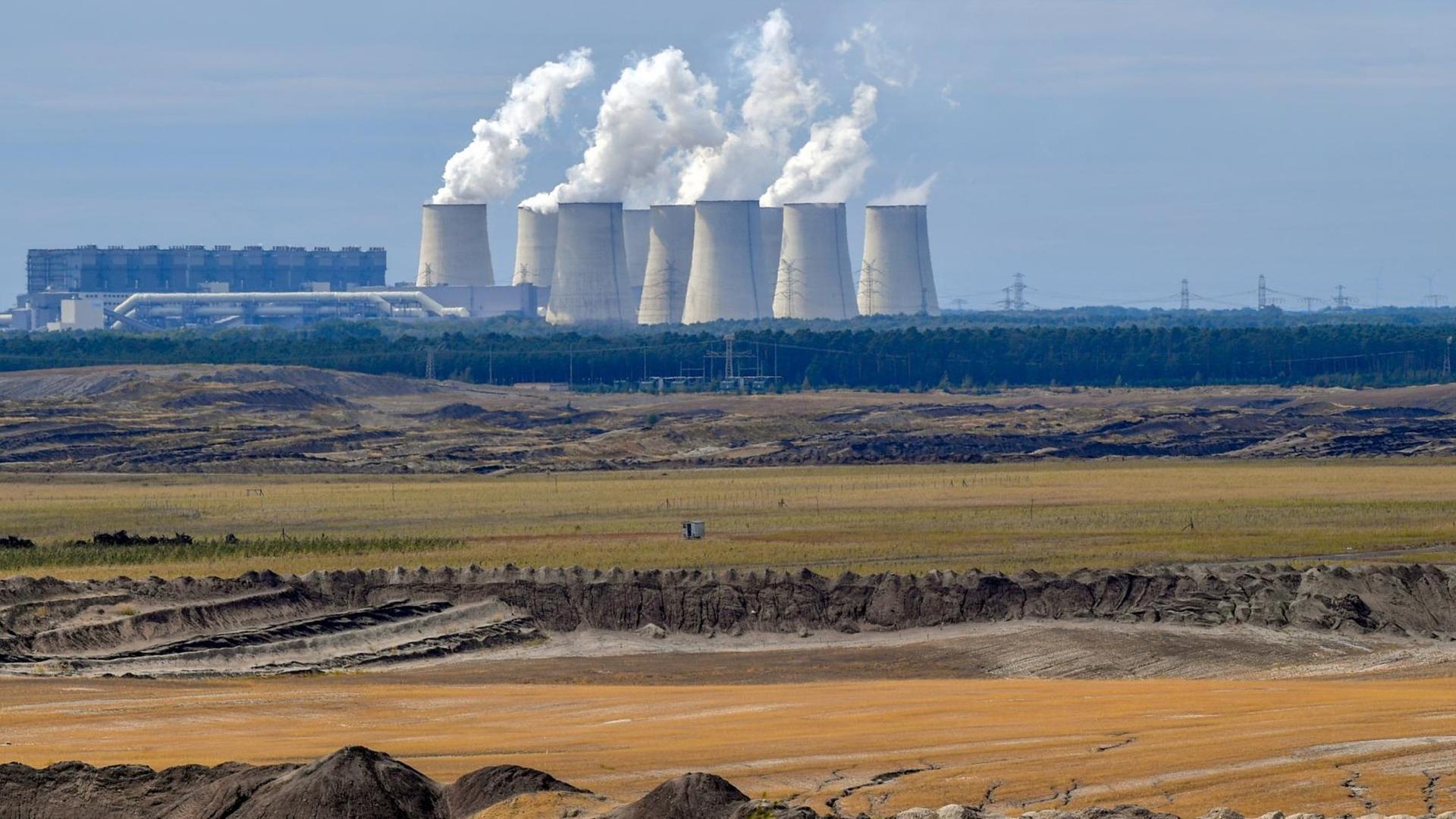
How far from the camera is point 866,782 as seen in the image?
17203mm

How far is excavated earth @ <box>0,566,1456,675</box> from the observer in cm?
3039

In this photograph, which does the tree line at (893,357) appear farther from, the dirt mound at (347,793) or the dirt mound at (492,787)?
the dirt mound at (347,793)

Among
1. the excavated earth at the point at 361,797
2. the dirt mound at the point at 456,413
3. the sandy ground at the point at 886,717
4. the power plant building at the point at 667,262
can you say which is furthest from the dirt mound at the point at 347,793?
the power plant building at the point at 667,262

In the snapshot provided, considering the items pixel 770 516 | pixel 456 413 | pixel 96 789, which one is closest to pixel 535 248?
pixel 456 413

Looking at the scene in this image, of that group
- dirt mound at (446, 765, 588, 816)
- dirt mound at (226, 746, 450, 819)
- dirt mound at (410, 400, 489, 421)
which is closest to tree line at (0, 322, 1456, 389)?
dirt mound at (410, 400, 489, 421)

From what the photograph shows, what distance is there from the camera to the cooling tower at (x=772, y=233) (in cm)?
16188

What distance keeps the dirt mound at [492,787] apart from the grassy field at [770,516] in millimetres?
21676

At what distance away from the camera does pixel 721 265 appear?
143750mm

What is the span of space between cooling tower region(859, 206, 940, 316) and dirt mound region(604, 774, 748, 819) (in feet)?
467

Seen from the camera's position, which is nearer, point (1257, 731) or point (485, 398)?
point (1257, 731)

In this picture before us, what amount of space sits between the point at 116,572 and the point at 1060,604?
16.4 m

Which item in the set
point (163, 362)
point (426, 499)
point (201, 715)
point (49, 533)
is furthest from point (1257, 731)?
point (163, 362)

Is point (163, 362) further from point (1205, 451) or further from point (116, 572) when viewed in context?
point (116, 572)

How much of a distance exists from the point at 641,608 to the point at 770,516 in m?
17.2
